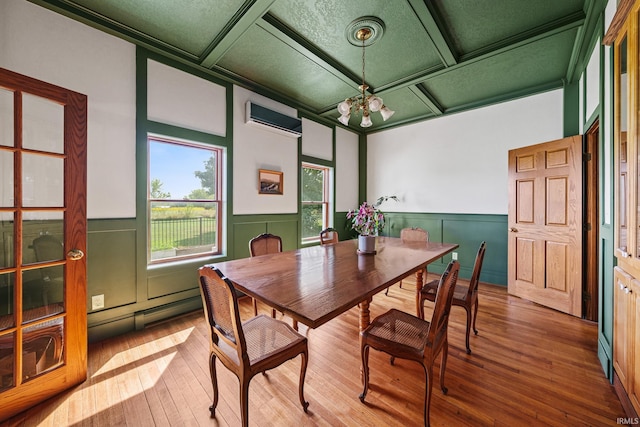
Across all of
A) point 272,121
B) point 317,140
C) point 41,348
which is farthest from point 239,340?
point 317,140

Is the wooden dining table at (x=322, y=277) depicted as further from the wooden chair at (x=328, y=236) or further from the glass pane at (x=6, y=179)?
the glass pane at (x=6, y=179)

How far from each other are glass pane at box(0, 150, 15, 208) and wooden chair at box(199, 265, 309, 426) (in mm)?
1349

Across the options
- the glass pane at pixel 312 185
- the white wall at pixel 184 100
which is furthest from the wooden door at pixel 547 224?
the white wall at pixel 184 100

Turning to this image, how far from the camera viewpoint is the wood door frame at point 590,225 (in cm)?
265

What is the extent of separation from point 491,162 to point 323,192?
278 cm

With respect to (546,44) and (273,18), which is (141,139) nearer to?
(273,18)

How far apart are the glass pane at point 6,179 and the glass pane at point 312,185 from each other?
3289mm

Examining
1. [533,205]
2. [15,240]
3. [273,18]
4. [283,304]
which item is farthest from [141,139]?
[533,205]

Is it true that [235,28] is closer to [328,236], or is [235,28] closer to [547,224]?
[328,236]

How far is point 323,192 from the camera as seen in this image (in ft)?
15.9

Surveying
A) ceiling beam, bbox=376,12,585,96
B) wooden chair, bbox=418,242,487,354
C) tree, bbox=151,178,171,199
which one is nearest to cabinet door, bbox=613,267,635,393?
wooden chair, bbox=418,242,487,354

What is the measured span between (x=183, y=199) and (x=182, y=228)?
340 millimetres

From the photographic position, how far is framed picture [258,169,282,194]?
11.6ft

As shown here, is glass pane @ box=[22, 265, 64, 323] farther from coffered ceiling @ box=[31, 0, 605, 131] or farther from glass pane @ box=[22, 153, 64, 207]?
coffered ceiling @ box=[31, 0, 605, 131]
